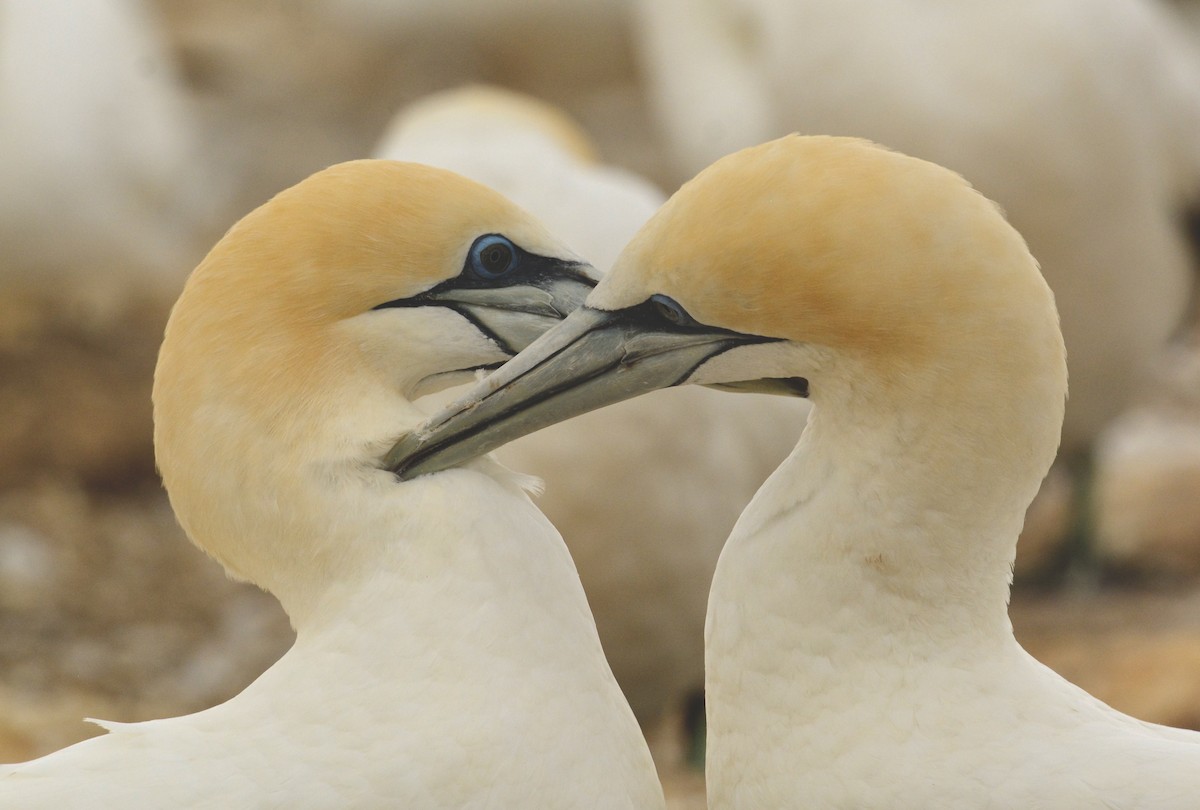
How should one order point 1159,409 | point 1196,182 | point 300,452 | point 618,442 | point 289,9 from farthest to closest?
point 289,9 < point 1159,409 < point 1196,182 < point 618,442 < point 300,452

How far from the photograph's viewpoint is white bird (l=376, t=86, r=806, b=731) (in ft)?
16.0

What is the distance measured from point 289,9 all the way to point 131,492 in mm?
4092

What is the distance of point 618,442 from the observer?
489cm

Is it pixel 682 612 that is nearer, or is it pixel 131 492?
pixel 682 612

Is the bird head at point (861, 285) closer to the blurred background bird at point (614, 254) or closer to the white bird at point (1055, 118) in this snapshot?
the blurred background bird at point (614, 254)

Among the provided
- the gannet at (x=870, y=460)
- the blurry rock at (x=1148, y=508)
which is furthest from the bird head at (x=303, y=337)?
the blurry rock at (x=1148, y=508)

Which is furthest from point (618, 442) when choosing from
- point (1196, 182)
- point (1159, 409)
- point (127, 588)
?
point (1159, 409)

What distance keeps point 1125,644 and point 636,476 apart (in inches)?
81.0

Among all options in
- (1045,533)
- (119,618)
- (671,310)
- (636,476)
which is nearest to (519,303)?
(671,310)

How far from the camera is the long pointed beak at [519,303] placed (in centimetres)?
323

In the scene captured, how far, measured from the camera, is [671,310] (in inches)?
115

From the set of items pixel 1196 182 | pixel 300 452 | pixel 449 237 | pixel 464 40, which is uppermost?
pixel 464 40

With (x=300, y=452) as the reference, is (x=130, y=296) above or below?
above

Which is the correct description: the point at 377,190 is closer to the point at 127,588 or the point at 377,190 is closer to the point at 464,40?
the point at 127,588
